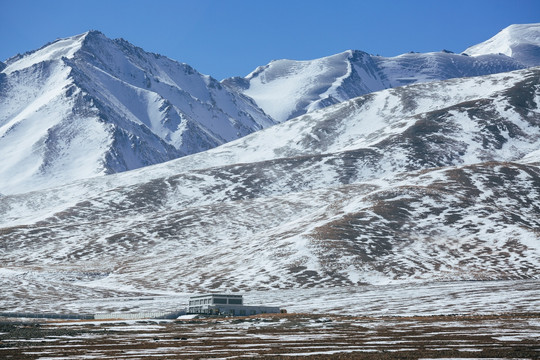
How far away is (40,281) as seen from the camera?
7170 inches

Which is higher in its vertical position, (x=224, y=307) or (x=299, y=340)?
(x=224, y=307)

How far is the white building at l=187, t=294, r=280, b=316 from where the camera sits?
387 feet

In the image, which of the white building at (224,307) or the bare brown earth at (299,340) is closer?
the bare brown earth at (299,340)

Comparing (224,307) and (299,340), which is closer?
(299,340)

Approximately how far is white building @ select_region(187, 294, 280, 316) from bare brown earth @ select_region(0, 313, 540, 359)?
1009 inches

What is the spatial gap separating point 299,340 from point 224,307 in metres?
57.8

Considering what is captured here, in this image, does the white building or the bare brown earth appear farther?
the white building

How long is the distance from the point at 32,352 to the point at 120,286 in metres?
132

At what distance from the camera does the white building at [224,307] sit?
4641 inches

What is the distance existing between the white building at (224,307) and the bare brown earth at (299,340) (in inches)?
1009

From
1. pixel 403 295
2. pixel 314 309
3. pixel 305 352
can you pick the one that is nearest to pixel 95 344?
pixel 305 352

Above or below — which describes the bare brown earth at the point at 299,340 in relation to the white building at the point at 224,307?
below

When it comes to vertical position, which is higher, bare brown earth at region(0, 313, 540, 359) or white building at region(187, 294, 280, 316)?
white building at region(187, 294, 280, 316)

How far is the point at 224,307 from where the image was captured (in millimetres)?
120562
